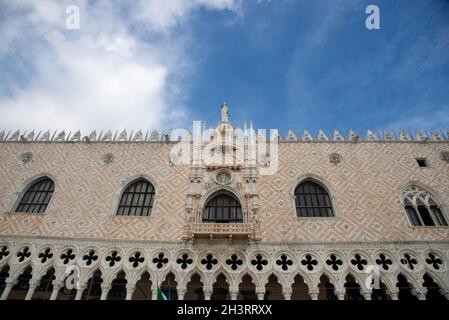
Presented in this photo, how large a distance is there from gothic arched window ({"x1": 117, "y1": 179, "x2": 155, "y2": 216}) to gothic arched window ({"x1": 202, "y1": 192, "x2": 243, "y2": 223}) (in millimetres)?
2678

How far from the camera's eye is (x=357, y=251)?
10320mm

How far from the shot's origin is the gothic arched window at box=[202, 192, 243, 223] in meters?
11.6

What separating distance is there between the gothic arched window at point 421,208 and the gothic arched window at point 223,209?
7.23 meters

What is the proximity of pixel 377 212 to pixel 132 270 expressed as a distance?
10260 millimetres

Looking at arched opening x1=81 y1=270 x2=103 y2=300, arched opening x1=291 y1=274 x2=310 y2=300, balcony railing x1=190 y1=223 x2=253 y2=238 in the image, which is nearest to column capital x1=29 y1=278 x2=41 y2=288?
arched opening x1=81 y1=270 x2=103 y2=300

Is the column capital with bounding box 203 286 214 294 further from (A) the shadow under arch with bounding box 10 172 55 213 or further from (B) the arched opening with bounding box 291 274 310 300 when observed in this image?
(A) the shadow under arch with bounding box 10 172 55 213

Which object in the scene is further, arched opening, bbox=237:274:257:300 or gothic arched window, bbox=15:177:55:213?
gothic arched window, bbox=15:177:55:213

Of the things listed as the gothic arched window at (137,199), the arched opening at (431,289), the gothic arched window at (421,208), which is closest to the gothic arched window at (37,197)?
the gothic arched window at (137,199)

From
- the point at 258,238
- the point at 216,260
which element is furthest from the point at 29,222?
the point at 258,238

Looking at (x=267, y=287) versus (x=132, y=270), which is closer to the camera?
(x=132, y=270)

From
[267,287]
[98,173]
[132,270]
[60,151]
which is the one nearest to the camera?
[132,270]

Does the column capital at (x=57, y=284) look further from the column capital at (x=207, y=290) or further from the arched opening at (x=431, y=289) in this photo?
the arched opening at (x=431, y=289)

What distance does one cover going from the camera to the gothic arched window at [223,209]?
1159 cm

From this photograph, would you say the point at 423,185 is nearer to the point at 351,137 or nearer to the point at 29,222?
the point at 351,137
